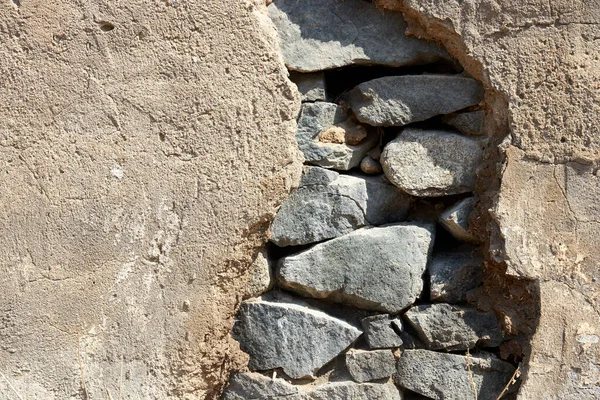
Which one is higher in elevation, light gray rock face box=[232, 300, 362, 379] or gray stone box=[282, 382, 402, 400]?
Result: light gray rock face box=[232, 300, 362, 379]

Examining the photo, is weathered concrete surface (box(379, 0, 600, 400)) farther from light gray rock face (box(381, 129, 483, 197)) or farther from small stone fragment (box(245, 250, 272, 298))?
small stone fragment (box(245, 250, 272, 298))

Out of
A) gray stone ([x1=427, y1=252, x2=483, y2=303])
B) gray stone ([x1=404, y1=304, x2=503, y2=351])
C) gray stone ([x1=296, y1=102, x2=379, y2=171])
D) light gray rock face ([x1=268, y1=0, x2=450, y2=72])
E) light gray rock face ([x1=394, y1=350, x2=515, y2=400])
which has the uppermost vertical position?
light gray rock face ([x1=268, y1=0, x2=450, y2=72])

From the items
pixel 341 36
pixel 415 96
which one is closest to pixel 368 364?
pixel 415 96

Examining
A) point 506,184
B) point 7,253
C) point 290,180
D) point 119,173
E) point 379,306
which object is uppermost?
point 506,184

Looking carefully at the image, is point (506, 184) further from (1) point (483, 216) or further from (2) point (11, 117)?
(2) point (11, 117)

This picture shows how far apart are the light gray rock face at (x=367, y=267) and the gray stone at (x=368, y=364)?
0.16 m

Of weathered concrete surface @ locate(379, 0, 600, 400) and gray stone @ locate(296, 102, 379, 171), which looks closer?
weathered concrete surface @ locate(379, 0, 600, 400)

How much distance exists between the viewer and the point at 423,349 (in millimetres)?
2328

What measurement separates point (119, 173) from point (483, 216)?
1.13 meters

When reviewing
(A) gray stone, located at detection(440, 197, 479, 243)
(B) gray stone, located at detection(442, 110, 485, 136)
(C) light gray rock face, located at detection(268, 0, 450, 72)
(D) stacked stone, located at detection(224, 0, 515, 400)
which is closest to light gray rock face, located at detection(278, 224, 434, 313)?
(D) stacked stone, located at detection(224, 0, 515, 400)

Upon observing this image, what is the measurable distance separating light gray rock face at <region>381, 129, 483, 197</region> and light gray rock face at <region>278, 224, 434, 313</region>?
0.16 metres

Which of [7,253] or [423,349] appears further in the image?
[423,349]

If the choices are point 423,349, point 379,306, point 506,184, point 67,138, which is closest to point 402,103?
point 506,184

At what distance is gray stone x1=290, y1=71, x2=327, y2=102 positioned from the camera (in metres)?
2.32
